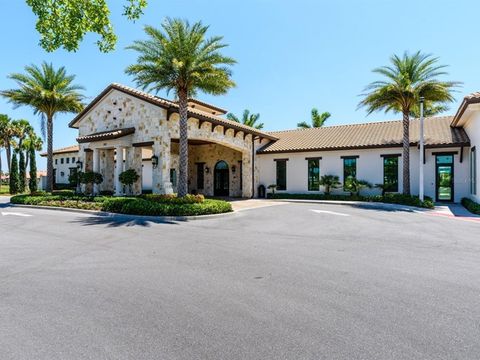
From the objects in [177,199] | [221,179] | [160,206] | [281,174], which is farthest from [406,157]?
[160,206]

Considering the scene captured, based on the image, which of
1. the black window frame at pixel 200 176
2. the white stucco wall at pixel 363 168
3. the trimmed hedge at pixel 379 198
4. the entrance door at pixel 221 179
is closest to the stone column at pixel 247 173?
the white stucco wall at pixel 363 168

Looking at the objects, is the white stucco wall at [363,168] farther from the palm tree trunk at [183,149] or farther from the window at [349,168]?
the palm tree trunk at [183,149]

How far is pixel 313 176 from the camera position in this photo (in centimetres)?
2498

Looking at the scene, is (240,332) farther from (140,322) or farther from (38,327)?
(38,327)

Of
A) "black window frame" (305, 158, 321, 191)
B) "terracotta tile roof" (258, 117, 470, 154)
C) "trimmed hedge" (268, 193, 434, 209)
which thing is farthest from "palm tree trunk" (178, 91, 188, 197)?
"black window frame" (305, 158, 321, 191)

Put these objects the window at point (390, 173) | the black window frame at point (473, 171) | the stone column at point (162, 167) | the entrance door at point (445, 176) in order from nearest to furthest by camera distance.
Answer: the black window frame at point (473, 171) < the stone column at point (162, 167) < the entrance door at point (445, 176) < the window at point (390, 173)

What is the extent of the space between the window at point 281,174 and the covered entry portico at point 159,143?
6.18 feet

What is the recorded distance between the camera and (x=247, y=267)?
6.44 meters

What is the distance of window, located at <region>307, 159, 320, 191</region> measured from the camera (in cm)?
2478

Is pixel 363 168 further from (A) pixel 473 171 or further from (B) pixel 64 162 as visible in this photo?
(B) pixel 64 162

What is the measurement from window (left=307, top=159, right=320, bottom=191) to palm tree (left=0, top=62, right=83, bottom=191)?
17716 mm

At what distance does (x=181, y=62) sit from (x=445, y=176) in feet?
59.9

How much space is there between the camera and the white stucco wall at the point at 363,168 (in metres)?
20.3

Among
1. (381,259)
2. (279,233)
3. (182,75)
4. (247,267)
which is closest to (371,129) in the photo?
(182,75)
